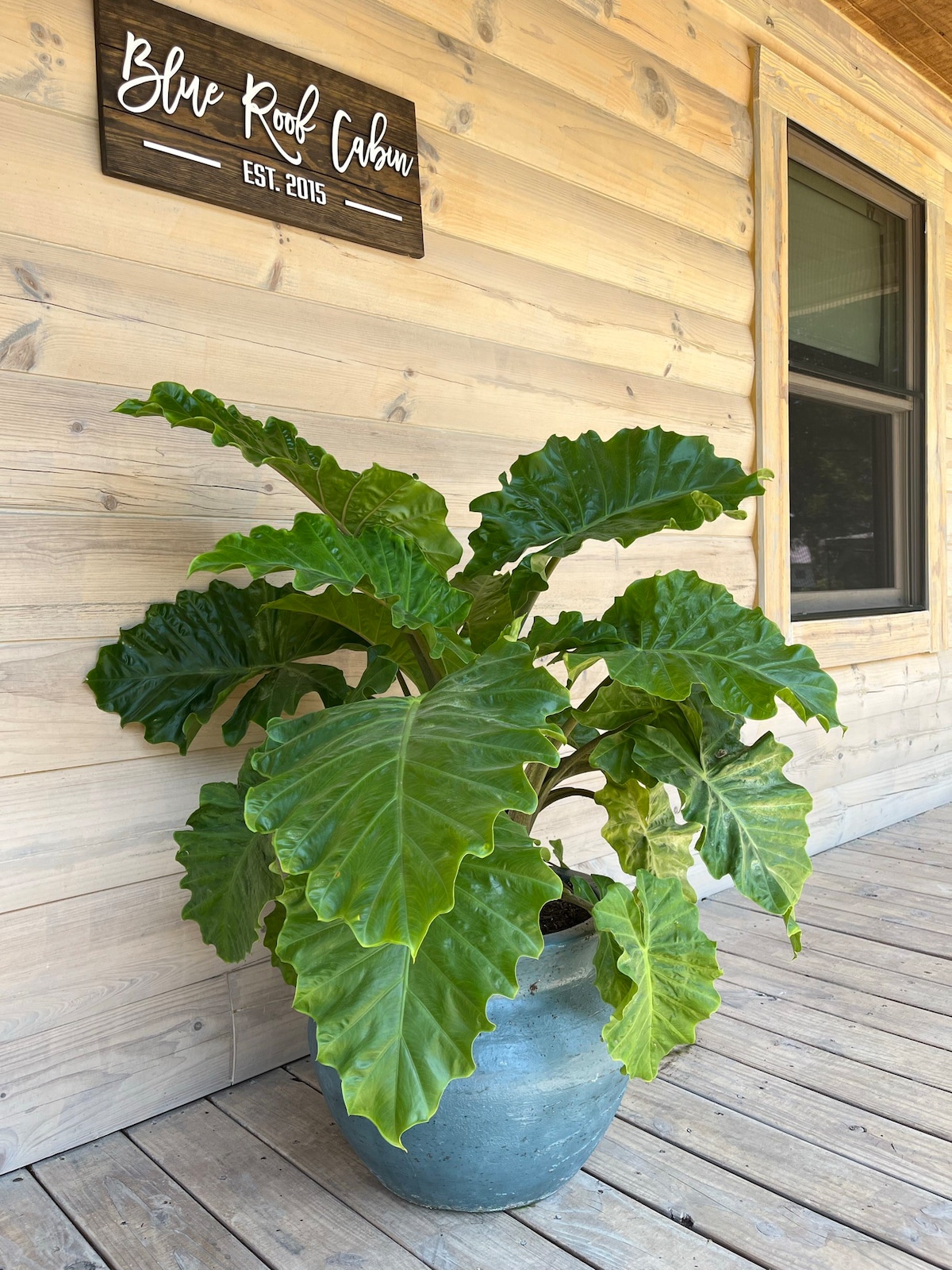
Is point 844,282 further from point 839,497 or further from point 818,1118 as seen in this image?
point 818,1118

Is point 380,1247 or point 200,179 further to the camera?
point 200,179

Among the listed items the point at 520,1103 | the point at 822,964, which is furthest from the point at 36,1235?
the point at 822,964

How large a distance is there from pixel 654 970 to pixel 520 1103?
0.21 m

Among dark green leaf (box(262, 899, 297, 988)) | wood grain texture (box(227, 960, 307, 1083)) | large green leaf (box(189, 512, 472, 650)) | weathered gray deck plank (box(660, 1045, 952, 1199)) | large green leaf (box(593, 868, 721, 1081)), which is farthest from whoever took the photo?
wood grain texture (box(227, 960, 307, 1083))

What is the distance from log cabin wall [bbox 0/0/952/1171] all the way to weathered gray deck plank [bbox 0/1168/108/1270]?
7 cm

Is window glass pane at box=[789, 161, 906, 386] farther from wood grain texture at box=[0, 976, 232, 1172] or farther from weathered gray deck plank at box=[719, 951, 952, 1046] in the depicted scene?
wood grain texture at box=[0, 976, 232, 1172]

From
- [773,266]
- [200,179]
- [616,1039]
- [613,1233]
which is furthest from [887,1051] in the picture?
Answer: [773,266]

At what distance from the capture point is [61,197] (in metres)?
1.35

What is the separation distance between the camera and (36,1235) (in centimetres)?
121

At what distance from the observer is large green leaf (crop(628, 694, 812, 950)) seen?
1190 millimetres

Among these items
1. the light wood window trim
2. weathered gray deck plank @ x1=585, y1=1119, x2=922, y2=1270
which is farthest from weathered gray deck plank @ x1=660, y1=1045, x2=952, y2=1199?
the light wood window trim

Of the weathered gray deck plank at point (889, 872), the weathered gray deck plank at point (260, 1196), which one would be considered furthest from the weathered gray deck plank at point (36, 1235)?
the weathered gray deck plank at point (889, 872)

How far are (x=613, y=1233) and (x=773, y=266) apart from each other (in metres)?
2.21

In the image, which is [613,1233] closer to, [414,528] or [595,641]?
[595,641]
